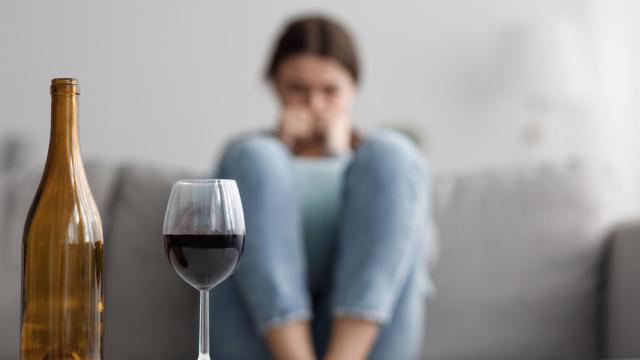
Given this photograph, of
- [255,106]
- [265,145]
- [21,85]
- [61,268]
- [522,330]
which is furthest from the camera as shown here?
[255,106]

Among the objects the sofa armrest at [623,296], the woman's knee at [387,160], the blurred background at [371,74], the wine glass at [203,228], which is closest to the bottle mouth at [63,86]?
A: the wine glass at [203,228]

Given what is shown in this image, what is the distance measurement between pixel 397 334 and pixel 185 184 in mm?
829

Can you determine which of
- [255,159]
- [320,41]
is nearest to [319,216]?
[255,159]

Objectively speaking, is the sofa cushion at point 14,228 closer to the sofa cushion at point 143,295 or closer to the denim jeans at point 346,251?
the sofa cushion at point 143,295

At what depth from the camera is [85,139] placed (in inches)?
121

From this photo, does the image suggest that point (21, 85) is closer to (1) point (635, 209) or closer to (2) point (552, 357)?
(2) point (552, 357)

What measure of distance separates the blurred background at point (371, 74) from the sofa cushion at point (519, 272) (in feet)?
4.25

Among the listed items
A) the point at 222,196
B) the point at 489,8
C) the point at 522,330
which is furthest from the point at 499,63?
the point at 222,196

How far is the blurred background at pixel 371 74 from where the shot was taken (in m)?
3.08

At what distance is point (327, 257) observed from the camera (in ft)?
5.47

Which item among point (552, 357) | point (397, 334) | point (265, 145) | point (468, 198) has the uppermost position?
point (265, 145)

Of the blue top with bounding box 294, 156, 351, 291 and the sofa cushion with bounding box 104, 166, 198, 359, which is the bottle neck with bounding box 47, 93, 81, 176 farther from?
the sofa cushion with bounding box 104, 166, 198, 359

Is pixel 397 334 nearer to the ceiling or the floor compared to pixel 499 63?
nearer to the floor

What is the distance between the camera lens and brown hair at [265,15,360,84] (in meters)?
2.00
